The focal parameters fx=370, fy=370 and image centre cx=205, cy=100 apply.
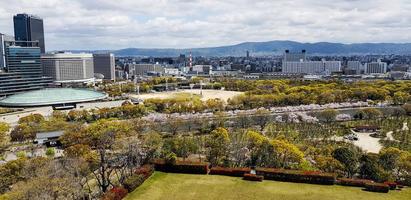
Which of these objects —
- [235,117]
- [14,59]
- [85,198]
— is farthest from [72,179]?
[14,59]

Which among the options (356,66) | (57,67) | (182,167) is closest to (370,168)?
(182,167)

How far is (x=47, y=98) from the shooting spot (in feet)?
237

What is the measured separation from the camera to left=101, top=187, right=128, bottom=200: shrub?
21797 millimetres

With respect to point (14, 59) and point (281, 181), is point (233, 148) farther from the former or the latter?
point (14, 59)

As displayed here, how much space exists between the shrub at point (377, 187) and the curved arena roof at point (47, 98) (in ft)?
201

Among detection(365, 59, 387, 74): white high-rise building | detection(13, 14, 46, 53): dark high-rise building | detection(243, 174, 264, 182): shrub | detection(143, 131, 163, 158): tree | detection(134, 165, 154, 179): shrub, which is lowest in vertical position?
detection(243, 174, 264, 182): shrub

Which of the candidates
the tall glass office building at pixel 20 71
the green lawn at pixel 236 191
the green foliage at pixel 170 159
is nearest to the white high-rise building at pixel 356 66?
the tall glass office building at pixel 20 71

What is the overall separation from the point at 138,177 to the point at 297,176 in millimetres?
10995

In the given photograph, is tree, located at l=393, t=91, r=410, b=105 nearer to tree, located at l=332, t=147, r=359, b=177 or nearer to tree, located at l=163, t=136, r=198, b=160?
tree, located at l=332, t=147, r=359, b=177

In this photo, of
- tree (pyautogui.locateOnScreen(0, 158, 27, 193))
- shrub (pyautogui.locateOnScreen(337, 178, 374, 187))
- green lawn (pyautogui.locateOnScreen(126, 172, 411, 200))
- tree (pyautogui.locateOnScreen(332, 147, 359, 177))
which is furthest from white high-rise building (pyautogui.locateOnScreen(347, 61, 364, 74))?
tree (pyautogui.locateOnScreen(0, 158, 27, 193))

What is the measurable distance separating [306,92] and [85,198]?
186 ft

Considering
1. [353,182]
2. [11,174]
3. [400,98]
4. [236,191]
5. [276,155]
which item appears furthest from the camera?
[400,98]

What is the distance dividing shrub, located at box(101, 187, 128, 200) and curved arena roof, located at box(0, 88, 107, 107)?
54.3 m

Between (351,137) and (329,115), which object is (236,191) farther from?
(329,115)
